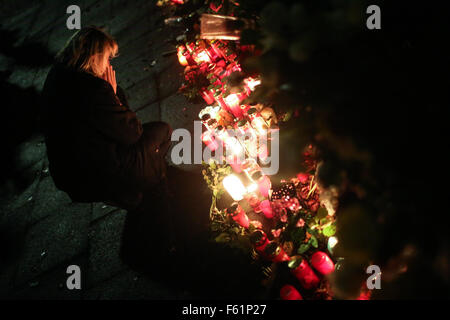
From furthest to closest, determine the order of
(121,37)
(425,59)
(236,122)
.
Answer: (121,37) < (236,122) < (425,59)

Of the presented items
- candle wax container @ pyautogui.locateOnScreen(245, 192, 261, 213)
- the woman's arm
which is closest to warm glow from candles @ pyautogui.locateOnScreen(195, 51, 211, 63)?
the woman's arm

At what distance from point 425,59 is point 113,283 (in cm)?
425

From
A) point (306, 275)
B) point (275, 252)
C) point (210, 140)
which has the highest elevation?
point (210, 140)

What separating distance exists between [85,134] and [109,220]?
2.16 metres

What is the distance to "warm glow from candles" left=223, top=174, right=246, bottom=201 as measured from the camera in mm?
3129

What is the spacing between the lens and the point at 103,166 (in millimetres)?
2953

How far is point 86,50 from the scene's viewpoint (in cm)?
312

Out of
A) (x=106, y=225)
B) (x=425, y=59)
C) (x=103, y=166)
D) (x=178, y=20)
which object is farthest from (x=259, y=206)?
(x=178, y=20)

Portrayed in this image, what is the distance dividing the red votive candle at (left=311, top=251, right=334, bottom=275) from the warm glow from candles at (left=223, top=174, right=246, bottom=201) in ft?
3.59

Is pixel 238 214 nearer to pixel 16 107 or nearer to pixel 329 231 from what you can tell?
pixel 329 231

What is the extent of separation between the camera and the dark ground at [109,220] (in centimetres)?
349

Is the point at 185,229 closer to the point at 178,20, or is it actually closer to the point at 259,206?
the point at 259,206

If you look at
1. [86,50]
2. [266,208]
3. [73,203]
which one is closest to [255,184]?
[266,208]
